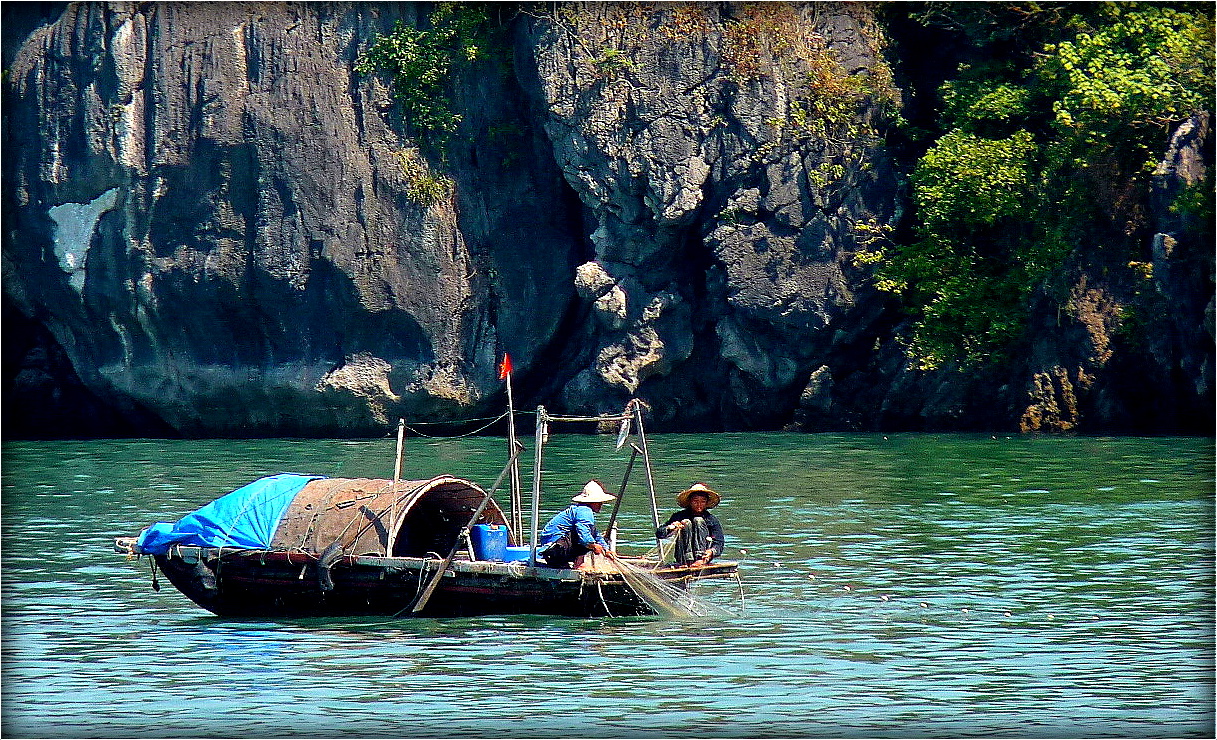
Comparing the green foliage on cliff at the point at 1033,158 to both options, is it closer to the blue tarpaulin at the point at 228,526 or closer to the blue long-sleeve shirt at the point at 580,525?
the blue long-sleeve shirt at the point at 580,525

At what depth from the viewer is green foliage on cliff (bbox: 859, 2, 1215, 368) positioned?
33062 mm

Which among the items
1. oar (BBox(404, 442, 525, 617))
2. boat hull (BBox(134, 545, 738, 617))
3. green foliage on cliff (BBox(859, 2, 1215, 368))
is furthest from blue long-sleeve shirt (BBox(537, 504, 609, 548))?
green foliage on cliff (BBox(859, 2, 1215, 368))

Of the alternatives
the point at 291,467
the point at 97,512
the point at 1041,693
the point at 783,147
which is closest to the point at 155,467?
the point at 291,467

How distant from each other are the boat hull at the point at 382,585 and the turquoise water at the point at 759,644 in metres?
Answer: 0.20

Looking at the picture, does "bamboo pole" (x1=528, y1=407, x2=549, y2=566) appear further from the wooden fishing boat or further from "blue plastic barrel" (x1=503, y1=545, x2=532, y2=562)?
"blue plastic barrel" (x1=503, y1=545, x2=532, y2=562)

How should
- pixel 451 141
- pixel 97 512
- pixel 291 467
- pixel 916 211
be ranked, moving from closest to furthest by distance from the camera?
pixel 97 512 < pixel 291 467 < pixel 916 211 < pixel 451 141

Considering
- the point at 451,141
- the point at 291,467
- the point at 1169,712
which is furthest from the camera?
the point at 451,141

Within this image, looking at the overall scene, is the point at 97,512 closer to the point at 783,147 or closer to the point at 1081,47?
the point at 783,147

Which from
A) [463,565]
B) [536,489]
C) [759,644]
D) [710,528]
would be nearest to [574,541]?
[536,489]

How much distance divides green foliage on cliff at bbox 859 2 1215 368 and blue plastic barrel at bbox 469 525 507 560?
1982 cm

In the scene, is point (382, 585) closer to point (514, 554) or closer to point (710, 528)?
point (514, 554)

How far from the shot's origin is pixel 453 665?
13164 mm

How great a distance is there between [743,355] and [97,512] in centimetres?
1608

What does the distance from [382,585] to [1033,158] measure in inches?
886
